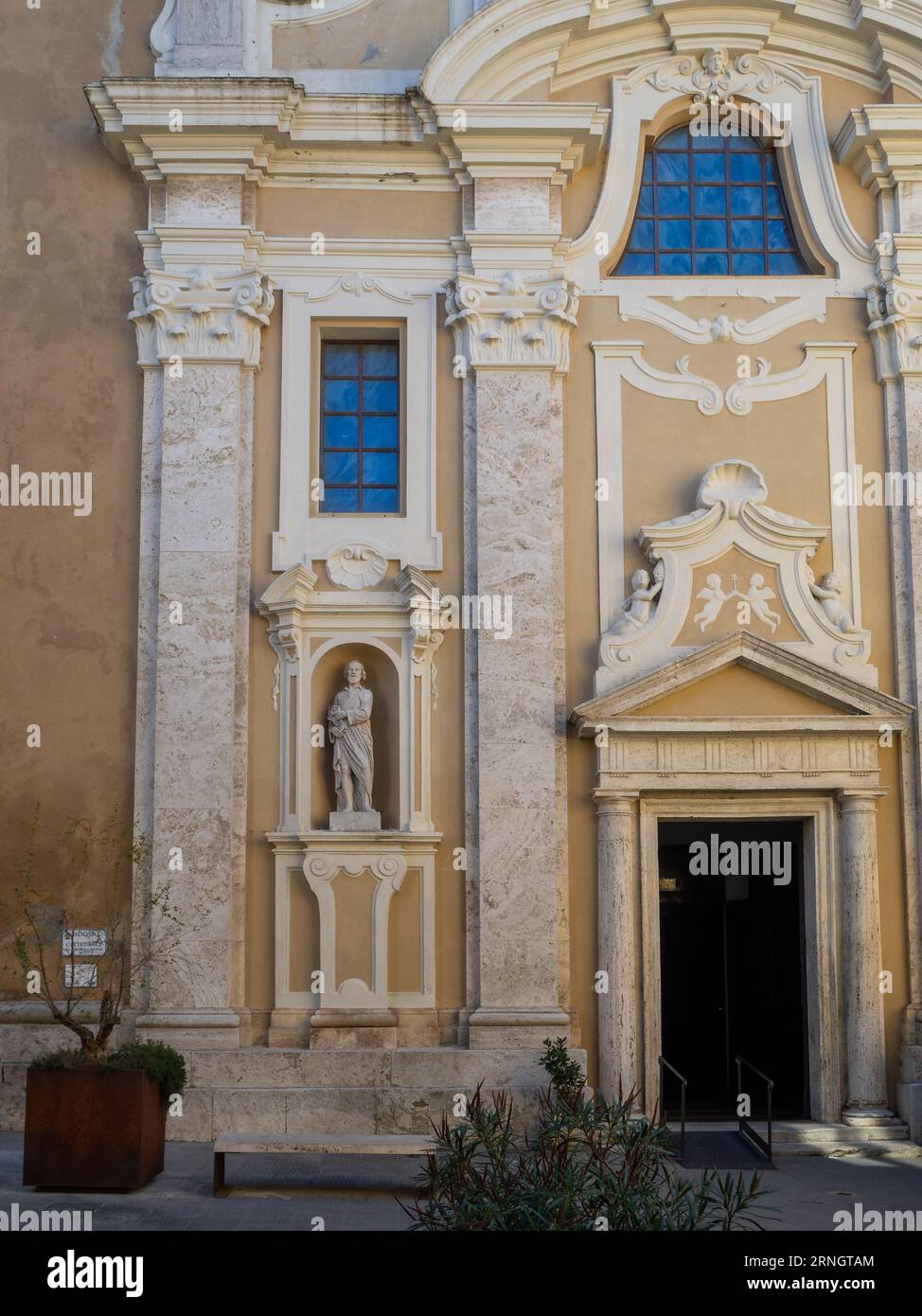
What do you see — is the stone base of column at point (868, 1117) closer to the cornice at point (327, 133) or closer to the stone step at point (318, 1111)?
the stone step at point (318, 1111)

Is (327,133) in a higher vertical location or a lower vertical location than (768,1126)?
higher

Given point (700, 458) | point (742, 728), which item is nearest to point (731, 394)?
→ point (700, 458)

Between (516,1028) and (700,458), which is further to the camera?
(700,458)

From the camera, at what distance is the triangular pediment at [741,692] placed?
15.0m

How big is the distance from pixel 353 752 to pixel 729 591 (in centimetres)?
379

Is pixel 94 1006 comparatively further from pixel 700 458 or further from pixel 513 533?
pixel 700 458

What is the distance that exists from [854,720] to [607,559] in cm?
270

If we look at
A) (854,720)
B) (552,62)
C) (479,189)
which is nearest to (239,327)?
(479,189)

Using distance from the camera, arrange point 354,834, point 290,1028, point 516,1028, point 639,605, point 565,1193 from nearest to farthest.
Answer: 1. point 565,1193
2. point 516,1028
3. point 290,1028
4. point 354,834
5. point 639,605

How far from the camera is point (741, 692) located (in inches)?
599

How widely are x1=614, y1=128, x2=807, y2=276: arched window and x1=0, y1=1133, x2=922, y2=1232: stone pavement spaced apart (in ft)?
27.8

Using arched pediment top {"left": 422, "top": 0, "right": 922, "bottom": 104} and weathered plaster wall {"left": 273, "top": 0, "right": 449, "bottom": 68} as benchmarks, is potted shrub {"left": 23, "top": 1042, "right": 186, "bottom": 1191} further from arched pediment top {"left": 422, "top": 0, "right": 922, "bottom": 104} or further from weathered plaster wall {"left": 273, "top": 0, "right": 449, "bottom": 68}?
weathered plaster wall {"left": 273, "top": 0, "right": 449, "bottom": 68}

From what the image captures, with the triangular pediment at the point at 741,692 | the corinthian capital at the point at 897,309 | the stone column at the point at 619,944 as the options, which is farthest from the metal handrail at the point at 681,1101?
the corinthian capital at the point at 897,309

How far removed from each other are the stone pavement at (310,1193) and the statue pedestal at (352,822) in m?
2.93
